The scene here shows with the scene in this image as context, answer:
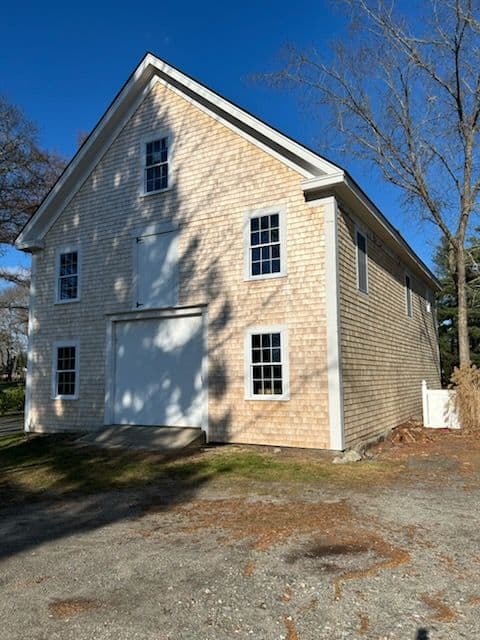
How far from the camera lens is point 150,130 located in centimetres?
1359

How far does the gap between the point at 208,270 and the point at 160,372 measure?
2879mm

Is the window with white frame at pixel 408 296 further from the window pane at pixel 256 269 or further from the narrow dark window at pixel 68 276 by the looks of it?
the narrow dark window at pixel 68 276

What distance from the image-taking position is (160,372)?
1266 centimetres

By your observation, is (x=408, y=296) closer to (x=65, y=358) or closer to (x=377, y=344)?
(x=377, y=344)

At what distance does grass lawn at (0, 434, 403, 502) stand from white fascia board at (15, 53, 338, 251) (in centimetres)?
582

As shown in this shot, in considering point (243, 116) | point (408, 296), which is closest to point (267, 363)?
point (243, 116)

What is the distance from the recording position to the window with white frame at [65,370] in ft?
46.0

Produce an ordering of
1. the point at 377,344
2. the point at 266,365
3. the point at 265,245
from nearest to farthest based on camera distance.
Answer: the point at 266,365, the point at 265,245, the point at 377,344

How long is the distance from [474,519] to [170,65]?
12308 mm

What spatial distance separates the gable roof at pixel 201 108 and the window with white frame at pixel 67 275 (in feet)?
3.45

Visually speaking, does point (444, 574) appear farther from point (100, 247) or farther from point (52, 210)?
point (52, 210)

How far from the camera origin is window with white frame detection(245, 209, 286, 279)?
1105cm

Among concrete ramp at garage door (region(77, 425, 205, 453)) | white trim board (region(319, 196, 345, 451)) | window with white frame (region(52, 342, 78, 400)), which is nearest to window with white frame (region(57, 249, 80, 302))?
window with white frame (region(52, 342, 78, 400))

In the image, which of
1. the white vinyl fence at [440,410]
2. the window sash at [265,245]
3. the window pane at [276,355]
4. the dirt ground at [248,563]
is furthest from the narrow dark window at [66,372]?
the white vinyl fence at [440,410]
